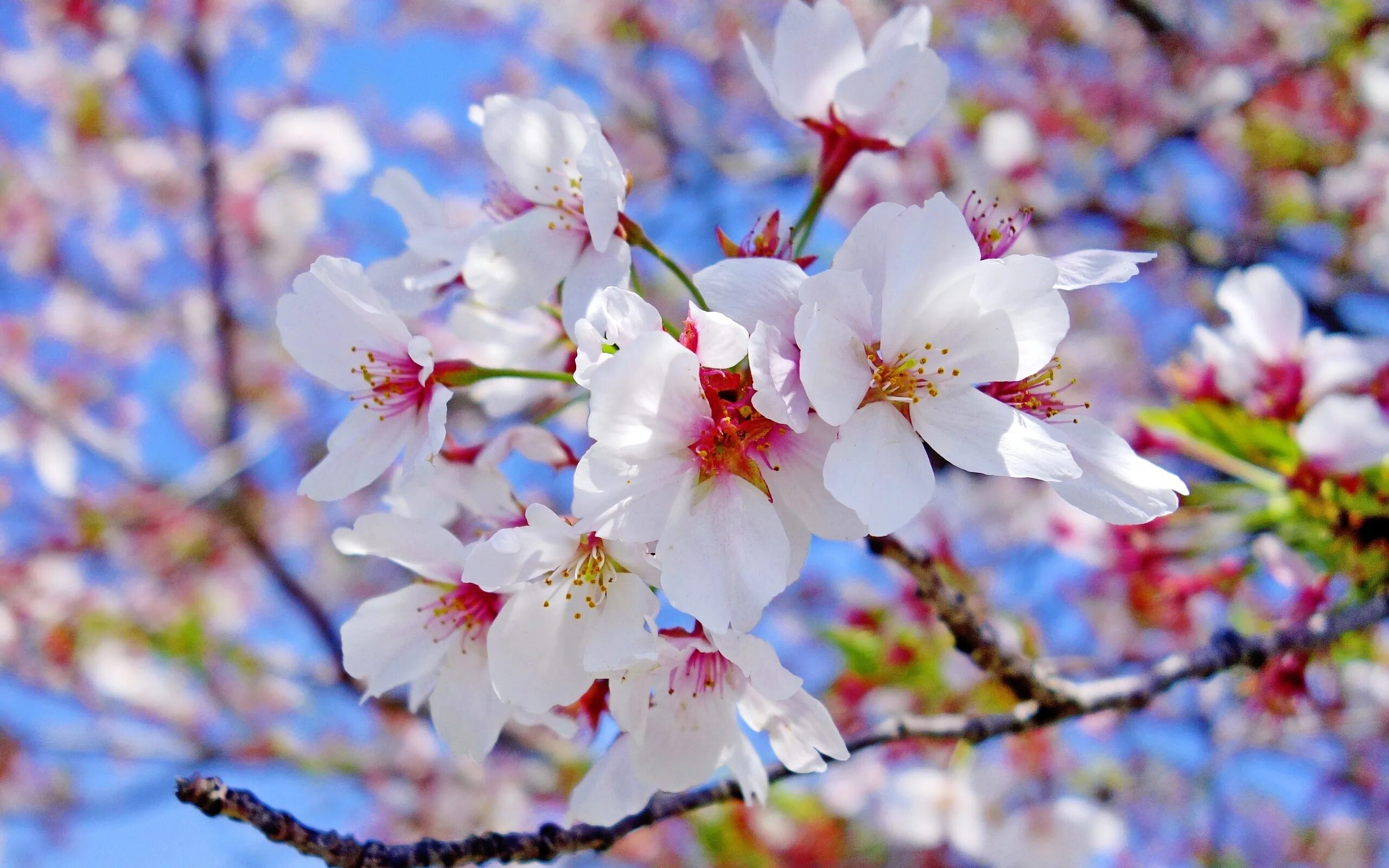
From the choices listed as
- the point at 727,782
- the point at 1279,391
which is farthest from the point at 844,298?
the point at 1279,391

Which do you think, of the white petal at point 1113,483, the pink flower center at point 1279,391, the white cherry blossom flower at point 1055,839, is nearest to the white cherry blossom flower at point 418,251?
the white petal at point 1113,483

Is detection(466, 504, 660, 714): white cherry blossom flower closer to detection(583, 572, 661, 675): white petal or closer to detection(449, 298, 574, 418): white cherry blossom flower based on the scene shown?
detection(583, 572, 661, 675): white petal

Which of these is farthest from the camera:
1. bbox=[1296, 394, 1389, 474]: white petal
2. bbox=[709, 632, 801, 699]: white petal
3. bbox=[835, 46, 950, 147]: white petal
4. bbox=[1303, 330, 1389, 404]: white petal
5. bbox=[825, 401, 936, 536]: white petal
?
bbox=[1303, 330, 1389, 404]: white petal

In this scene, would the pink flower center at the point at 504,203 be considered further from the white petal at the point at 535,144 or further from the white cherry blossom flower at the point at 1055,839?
the white cherry blossom flower at the point at 1055,839

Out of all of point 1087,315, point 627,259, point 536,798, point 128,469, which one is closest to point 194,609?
point 128,469

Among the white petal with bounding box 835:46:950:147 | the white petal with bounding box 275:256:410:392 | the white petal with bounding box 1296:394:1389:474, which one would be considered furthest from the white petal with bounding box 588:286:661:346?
the white petal with bounding box 1296:394:1389:474

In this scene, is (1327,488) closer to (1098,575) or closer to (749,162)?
(1098,575)
